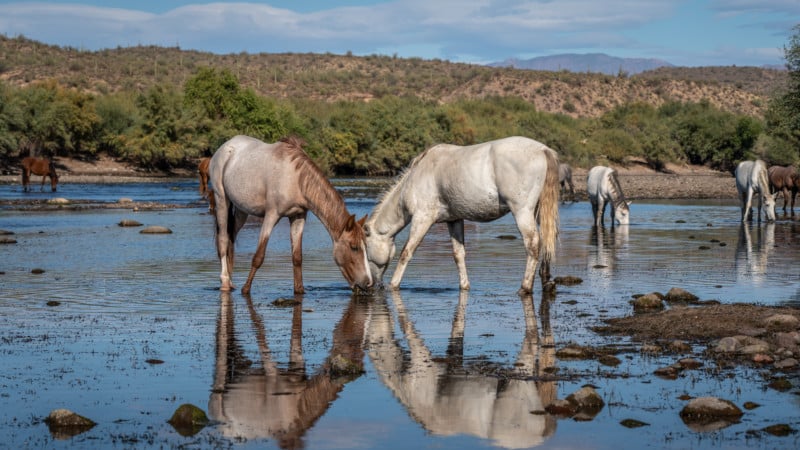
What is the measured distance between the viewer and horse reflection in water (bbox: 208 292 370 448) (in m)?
6.77

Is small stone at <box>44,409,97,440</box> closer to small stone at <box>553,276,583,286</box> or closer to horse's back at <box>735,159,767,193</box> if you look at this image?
small stone at <box>553,276,583,286</box>

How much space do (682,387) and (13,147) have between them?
56.9 meters

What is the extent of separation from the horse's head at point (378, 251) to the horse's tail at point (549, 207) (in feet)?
7.41

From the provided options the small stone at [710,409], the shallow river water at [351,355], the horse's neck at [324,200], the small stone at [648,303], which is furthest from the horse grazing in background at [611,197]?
the small stone at [710,409]

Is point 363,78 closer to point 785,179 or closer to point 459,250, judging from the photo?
point 785,179

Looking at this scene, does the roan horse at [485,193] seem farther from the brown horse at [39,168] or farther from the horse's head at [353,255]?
the brown horse at [39,168]

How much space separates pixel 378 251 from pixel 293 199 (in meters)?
1.66

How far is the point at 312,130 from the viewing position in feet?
258

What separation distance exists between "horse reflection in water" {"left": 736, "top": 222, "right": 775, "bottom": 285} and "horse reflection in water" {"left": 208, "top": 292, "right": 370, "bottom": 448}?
8.12 meters

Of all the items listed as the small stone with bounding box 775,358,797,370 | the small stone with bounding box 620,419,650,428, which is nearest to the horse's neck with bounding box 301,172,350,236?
the small stone with bounding box 775,358,797,370

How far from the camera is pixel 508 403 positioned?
7348 millimetres

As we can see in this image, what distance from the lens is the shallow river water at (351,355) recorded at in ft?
21.9

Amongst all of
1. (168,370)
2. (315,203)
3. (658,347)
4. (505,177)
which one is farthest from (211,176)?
(658,347)

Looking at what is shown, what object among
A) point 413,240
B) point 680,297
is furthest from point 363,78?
point 680,297
